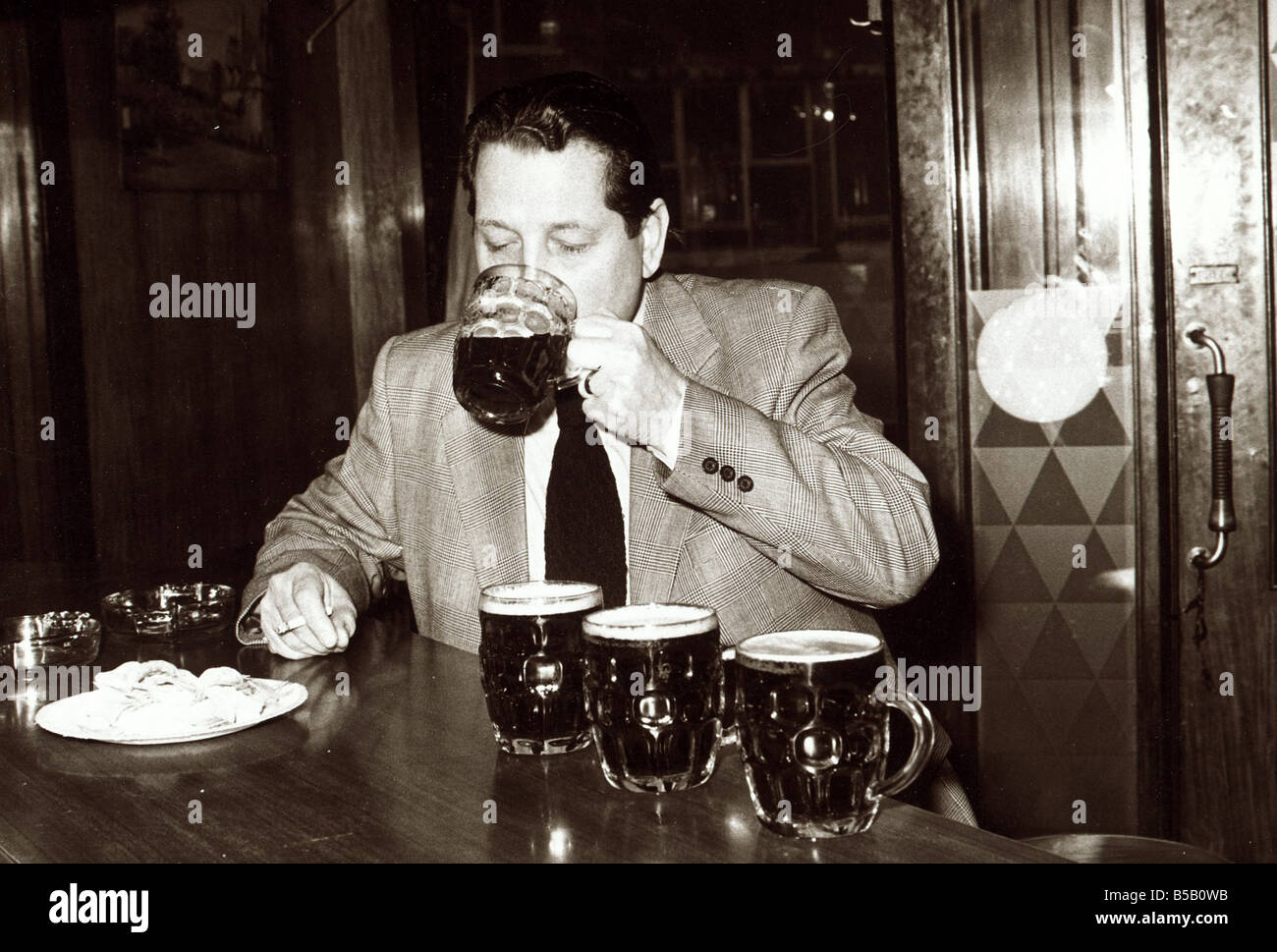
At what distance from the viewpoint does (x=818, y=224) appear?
5.83 meters

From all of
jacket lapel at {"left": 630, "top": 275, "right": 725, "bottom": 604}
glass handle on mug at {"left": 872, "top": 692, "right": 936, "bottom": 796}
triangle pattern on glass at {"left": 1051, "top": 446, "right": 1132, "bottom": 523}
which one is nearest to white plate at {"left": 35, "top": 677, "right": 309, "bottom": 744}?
jacket lapel at {"left": 630, "top": 275, "right": 725, "bottom": 604}

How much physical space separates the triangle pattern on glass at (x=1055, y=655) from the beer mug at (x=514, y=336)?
200 cm

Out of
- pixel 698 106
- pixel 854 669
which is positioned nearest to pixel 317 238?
pixel 698 106

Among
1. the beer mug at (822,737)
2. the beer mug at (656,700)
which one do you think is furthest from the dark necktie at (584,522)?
the beer mug at (822,737)

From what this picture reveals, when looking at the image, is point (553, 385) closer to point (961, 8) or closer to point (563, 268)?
point (563, 268)

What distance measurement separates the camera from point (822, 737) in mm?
835

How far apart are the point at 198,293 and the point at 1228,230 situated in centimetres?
312

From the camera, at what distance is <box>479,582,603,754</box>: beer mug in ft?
3.44

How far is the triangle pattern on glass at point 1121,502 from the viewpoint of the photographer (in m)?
2.79

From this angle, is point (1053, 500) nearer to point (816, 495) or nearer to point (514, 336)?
point (816, 495)

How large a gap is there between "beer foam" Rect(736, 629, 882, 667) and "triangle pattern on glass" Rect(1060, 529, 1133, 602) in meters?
2.13

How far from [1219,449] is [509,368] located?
6.21 ft

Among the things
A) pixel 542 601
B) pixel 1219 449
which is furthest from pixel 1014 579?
pixel 542 601

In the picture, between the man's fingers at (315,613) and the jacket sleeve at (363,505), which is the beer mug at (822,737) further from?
the jacket sleeve at (363,505)
